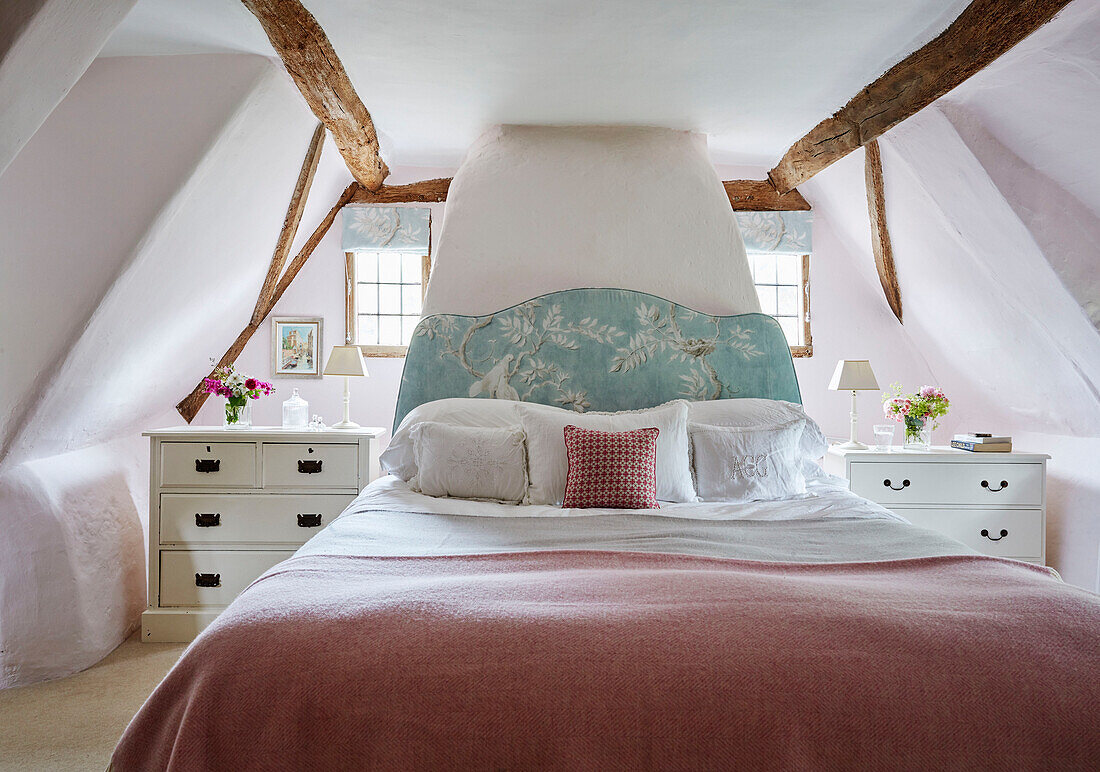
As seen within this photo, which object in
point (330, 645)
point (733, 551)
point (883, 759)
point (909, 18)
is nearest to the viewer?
point (883, 759)

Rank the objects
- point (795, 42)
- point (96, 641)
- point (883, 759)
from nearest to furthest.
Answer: point (883, 759)
point (795, 42)
point (96, 641)

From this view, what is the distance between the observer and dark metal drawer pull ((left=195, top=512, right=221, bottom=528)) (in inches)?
113

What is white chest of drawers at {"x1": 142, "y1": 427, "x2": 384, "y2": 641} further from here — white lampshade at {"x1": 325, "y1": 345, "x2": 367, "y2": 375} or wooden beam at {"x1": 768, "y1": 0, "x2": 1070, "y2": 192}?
wooden beam at {"x1": 768, "y1": 0, "x2": 1070, "y2": 192}

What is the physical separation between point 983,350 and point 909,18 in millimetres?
1686

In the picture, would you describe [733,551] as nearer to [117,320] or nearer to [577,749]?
[577,749]

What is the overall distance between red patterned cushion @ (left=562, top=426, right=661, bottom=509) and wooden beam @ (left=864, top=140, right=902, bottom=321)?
181cm

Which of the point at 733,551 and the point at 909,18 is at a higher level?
the point at 909,18

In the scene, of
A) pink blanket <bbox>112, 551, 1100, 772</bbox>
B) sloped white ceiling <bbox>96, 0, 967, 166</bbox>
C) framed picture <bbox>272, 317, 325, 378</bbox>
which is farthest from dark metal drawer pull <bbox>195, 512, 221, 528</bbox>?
pink blanket <bbox>112, 551, 1100, 772</bbox>

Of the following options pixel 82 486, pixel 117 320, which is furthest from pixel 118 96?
pixel 82 486

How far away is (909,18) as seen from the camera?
2.24 m

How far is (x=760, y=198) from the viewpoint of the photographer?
146 inches

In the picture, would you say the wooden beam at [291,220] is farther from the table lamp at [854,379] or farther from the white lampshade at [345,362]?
the table lamp at [854,379]

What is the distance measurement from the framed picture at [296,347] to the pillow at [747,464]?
211 cm

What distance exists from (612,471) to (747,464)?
51cm
